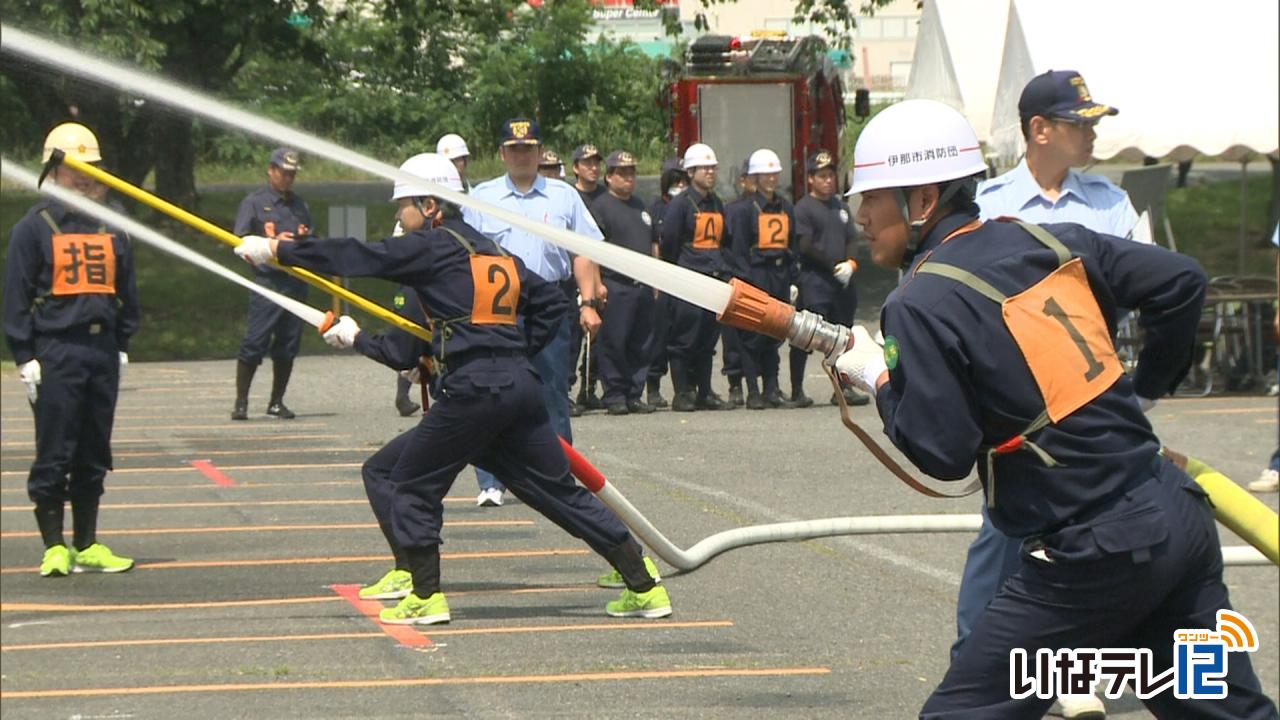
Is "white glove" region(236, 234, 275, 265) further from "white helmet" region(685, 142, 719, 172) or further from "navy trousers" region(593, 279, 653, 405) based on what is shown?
"white helmet" region(685, 142, 719, 172)

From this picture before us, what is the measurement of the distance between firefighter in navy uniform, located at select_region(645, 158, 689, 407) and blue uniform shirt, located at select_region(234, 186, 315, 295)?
269 centimetres

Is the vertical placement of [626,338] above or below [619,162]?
below

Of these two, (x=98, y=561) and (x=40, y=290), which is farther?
(x=98, y=561)

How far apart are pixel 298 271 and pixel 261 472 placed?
5143mm

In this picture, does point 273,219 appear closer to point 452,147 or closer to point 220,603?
point 452,147

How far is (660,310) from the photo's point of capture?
45.8 ft

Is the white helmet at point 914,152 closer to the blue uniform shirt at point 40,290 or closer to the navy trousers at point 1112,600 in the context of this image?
the navy trousers at point 1112,600

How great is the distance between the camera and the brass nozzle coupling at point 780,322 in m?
4.46

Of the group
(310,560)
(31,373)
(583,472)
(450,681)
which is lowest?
(310,560)

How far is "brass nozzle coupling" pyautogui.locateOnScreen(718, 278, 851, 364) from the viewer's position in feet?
14.6

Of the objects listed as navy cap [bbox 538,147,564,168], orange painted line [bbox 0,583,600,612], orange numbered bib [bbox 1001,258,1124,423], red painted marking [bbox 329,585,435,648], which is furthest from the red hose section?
navy cap [bbox 538,147,564,168]

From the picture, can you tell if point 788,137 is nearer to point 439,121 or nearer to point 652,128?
point 652,128

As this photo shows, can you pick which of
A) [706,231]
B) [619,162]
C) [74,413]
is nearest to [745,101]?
[706,231]

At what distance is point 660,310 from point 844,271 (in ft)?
6.44
